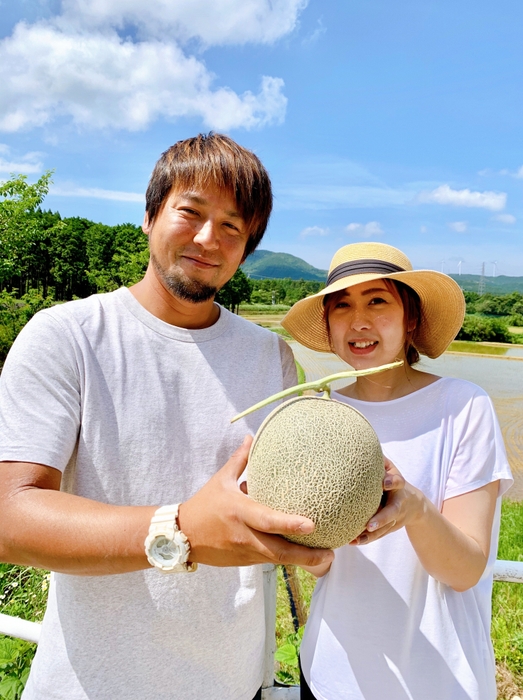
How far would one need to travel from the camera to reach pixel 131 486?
1458 mm

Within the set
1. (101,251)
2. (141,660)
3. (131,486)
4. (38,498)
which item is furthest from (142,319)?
(101,251)

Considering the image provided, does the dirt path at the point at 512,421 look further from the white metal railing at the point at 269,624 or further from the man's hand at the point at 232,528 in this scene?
the man's hand at the point at 232,528

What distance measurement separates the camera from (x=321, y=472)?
1144mm

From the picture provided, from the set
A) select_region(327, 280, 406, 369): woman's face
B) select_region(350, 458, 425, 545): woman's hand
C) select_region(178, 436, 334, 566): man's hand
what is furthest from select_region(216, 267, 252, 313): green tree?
select_region(178, 436, 334, 566): man's hand

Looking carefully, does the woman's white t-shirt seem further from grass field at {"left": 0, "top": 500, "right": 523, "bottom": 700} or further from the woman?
grass field at {"left": 0, "top": 500, "right": 523, "bottom": 700}

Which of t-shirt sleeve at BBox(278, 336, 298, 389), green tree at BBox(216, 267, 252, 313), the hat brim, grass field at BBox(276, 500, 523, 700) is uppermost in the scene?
green tree at BBox(216, 267, 252, 313)

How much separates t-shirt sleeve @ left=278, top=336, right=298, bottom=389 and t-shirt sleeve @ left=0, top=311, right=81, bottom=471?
29.9 inches

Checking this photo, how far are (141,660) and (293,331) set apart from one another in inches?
55.0

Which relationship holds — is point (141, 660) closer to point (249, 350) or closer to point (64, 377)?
point (64, 377)

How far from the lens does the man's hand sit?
1015 millimetres

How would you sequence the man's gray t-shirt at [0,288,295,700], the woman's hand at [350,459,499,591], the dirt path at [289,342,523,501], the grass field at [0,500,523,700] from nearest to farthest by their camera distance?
the woman's hand at [350,459,499,591] < the man's gray t-shirt at [0,288,295,700] < the grass field at [0,500,523,700] < the dirt path at [289,342,523,501]

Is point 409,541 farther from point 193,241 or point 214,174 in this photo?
point 214,174

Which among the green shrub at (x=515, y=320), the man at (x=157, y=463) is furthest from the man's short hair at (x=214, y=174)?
the green shrub at (x=515, y=320)

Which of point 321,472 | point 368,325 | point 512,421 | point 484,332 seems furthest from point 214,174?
point 484,332
